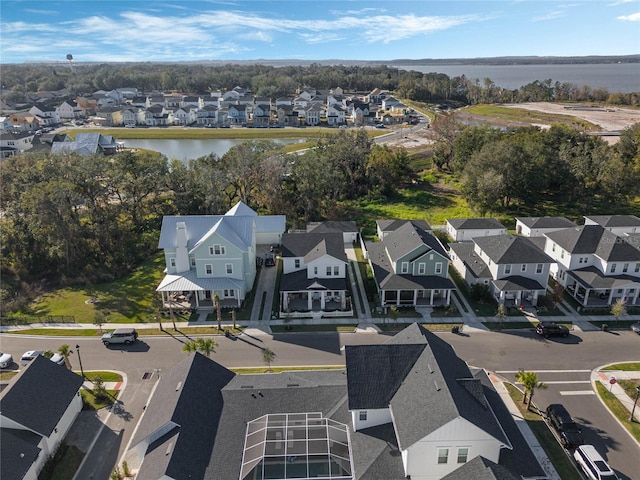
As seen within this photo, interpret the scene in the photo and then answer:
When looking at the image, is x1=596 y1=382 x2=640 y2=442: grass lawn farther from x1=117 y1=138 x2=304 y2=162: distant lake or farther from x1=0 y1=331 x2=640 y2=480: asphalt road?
x1=117 y1=138 x2=304 y2=162: distant lake

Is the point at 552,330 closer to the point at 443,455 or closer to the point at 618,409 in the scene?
the point at 618,409

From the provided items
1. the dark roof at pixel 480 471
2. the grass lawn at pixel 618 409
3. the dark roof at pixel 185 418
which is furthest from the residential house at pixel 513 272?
the dark roof at pixel 185 418

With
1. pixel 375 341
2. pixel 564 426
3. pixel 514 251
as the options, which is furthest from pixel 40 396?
pixel 514 251

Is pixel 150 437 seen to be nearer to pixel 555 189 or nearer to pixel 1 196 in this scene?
pixel 1 196

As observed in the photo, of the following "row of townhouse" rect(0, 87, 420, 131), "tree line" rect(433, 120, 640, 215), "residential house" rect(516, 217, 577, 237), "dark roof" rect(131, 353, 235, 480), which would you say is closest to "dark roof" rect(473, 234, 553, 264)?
"residential house" rect(516, 217, 577, 237)

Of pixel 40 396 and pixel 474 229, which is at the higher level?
pixel 474 229

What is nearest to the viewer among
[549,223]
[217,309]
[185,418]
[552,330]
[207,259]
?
[185,418]
